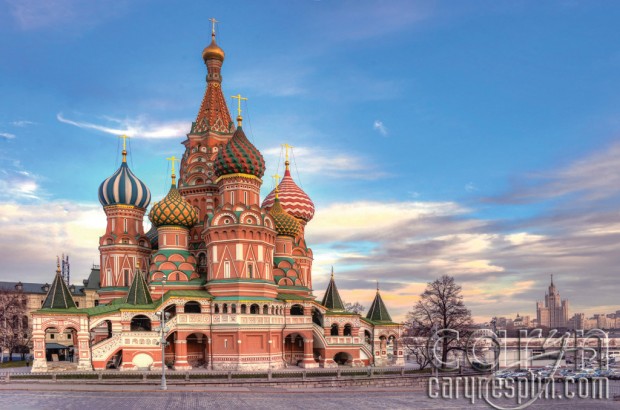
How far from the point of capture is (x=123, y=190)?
55.4 m

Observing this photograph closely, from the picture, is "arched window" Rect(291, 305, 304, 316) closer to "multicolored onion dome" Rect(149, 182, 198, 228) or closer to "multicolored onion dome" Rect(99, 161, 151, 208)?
"multicolored onion dome" Rect(149, 182, 198, 228)

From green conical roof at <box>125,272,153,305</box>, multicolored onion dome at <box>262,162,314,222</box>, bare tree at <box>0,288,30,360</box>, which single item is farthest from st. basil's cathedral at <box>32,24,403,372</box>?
bare tree at <box>0,288,30,360</box>

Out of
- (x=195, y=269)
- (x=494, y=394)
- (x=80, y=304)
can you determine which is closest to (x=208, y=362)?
(x=195, y=269)

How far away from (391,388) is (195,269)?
2061cm

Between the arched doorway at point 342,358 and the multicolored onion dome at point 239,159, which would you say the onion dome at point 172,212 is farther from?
the arched doorway at point 342,358

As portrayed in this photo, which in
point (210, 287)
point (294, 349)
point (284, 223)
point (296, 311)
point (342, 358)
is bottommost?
point (342, 358)

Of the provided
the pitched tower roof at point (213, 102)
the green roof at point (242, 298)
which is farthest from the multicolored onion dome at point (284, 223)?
the pitched tower roof at point (213, 102)

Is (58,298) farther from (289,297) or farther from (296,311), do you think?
(296,311)

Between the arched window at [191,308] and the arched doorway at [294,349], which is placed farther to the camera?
the arched doorway at [294,349]

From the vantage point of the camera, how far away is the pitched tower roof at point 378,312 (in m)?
55.7

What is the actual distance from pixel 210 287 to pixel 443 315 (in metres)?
19.3

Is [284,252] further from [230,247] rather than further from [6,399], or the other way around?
[6,399]

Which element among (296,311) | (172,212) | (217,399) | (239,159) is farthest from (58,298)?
(217,399)

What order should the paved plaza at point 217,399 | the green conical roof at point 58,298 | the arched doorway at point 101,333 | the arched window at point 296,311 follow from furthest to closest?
the arched window at point 296,311
the arched doorway at point 101,333
the green conical roof at point 58,298
the paved plaza at point 217,399
